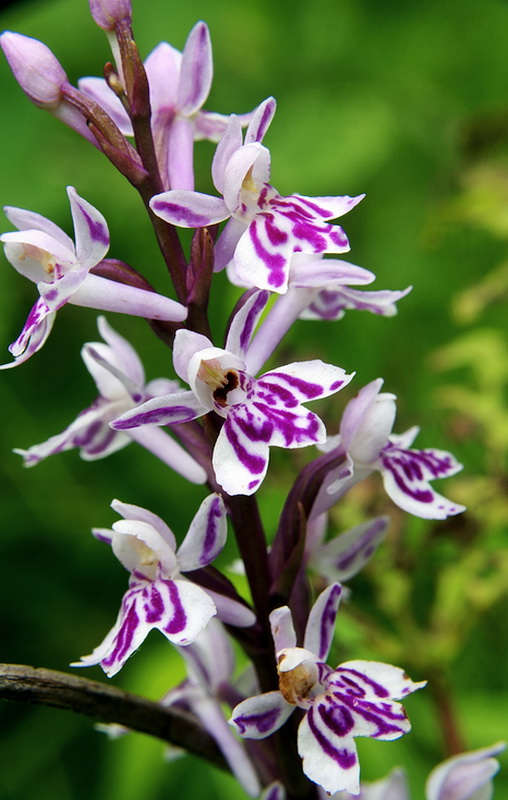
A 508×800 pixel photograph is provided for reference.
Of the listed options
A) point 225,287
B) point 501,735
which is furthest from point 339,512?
point 225,287

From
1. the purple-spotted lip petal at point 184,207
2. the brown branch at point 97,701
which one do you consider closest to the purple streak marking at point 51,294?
the purple-spotted lip petal at point 184,207

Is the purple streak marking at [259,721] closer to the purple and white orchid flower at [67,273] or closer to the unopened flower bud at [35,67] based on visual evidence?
the purple and white orchid flower at [67,273]

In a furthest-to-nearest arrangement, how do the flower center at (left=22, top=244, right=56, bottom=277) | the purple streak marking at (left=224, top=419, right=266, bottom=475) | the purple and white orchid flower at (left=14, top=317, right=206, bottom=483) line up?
the purple and white orchid flower at (left=14, top=317, right=206, bottom=483) < the flower center at (left=22, top=244, right=56, bottom=277) < the purple streak marking at (left=224, top=419, right=266, bottom=475)

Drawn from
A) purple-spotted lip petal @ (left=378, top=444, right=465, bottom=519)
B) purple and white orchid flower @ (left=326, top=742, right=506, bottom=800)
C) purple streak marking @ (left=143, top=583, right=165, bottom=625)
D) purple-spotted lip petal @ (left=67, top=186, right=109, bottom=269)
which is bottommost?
purple and white orchid flower @ (left=326, top=742, right=506, bottom=800)

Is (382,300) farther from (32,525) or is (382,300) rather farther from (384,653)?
(32,525)

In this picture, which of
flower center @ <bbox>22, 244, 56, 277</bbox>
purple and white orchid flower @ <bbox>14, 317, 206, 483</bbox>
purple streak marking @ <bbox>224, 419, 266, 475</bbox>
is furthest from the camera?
purple and white orchid flower @ <bbox>14, 317, 206, 483</bbox>

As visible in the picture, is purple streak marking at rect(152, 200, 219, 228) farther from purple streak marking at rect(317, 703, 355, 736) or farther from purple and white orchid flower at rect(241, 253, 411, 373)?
purple streak marking at rect(317, 703, 355, 736)

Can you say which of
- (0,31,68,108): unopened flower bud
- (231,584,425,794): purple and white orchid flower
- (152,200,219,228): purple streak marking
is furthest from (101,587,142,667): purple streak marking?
(0,31,68,108): unopened flower bud
